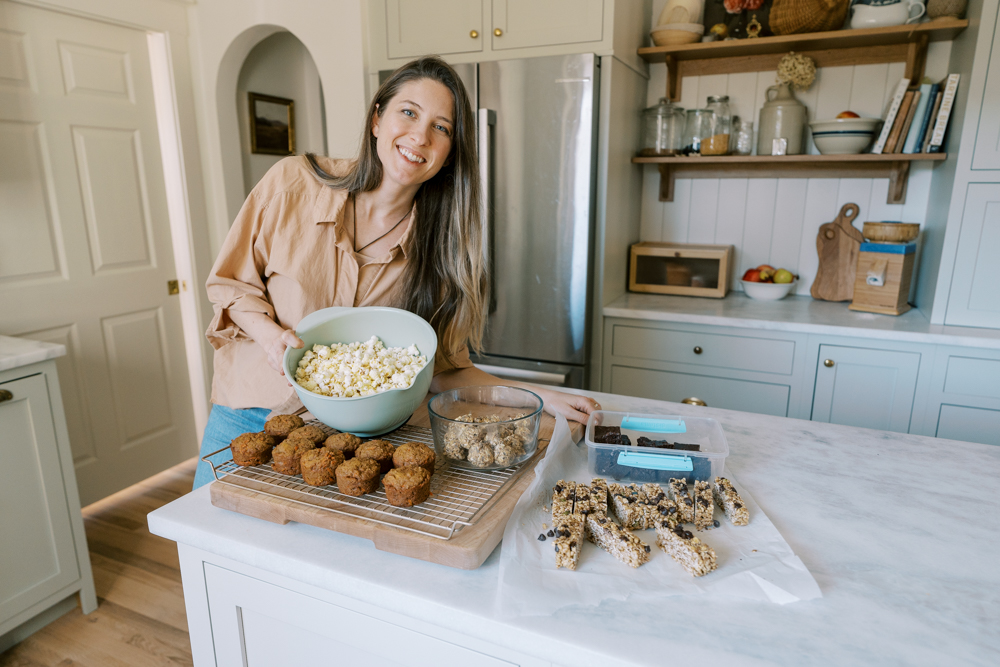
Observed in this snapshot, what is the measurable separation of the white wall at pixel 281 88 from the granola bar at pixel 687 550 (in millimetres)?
2876

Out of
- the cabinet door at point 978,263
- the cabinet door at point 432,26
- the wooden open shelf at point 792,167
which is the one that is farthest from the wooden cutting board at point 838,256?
the cabinet door at point 432,26

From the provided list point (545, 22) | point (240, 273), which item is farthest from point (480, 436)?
point (545, 22)

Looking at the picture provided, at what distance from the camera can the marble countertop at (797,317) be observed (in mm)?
2146

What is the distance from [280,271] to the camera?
51.2 inches

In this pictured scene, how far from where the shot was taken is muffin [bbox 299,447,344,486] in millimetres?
906

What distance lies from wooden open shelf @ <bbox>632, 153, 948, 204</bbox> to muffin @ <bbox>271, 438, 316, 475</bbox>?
2.24 metres

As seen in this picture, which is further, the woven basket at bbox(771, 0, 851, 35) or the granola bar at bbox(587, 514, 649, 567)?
the woven basket at bbox(771, 0, 851, 35)

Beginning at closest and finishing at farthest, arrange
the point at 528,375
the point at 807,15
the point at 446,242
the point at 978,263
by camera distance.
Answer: the point at 446,242 → the point at 978,263 → the point at 807,15 → the point at 528,375

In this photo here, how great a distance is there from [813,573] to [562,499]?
339 mm

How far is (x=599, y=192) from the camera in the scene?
2539 mm

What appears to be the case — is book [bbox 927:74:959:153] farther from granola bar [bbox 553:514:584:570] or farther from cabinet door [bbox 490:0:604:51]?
granola bar [bbox 553:514:584:570]

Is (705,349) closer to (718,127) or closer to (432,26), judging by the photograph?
(718,127)

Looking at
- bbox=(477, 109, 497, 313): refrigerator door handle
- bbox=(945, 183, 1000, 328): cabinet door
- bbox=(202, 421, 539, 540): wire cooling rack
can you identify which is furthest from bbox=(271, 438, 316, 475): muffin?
bbox=(945, 183, 1000, 328): cabinet door

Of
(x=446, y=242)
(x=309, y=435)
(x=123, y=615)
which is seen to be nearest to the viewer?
(x=309, y=435)
